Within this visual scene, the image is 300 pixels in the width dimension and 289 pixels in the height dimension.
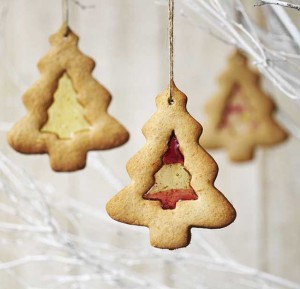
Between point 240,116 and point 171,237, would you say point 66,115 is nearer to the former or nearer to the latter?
point 171,237

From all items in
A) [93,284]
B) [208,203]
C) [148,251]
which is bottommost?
[93,284]

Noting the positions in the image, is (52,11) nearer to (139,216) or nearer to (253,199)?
(253,199)

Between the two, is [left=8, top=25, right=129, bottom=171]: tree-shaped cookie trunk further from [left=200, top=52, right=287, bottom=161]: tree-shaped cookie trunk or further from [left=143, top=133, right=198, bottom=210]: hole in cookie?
[left=200, top=52, right=287, bottom=161]: tree-shaped cookie trunk

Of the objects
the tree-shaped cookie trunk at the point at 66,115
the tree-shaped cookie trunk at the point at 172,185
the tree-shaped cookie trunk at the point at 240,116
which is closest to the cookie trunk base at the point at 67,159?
the tree-shaped cookie trunk at the point at 66,115

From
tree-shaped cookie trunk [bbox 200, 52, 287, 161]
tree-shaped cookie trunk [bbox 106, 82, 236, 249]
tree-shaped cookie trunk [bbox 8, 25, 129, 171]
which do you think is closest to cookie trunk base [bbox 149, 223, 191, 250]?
tree-shaped cookie trunk [bbox 106, 82, 236, 249]

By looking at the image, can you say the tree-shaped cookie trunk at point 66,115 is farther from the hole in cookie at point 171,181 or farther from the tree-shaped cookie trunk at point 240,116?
the tree-shaped cookie trunk at point 240,116

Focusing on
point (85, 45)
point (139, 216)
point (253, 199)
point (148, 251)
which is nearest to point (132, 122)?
point (85, 45)

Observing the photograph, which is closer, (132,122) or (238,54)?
(238,54)

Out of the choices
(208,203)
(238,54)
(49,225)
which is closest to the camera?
(208,203)
